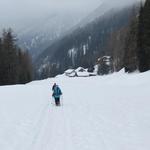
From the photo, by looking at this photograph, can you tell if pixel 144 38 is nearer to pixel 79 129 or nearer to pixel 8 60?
pixel 8 60

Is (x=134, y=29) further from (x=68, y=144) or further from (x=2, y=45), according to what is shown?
(x=68, y=144)

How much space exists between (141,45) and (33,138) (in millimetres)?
42643

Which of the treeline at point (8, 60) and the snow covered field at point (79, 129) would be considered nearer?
the snow covered field at point (79, 129)

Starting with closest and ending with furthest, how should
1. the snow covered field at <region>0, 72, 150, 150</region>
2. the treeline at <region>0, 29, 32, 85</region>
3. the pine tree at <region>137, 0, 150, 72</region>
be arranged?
the snow covered field at <region>0, 72, 150, 150</region> → the pine tree at <region>137, 0, 150, 72</region> → the treeline at <region>0, 29, 32, 85</region>

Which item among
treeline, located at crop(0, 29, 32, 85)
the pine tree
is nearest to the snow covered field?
the pine tree

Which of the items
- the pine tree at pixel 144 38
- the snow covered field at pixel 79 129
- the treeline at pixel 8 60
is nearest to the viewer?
the snow covered field at pixel 79 129

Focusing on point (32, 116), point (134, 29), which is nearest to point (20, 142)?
point (32, 116)

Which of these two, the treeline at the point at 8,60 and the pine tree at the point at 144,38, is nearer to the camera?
the pine tree at the point at 144,38

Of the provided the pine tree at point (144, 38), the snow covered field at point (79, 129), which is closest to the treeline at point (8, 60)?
the pine tree at point (144, 38)

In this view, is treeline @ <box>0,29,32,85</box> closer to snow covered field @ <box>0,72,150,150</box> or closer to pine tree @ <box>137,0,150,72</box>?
pine tree @ <box>137,0,150,72</box>

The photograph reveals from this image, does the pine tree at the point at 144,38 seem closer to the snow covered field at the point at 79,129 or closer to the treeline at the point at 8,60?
the treeline at the point at 8,60

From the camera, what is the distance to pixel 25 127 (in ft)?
50.6

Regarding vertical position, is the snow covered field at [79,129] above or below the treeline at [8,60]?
below

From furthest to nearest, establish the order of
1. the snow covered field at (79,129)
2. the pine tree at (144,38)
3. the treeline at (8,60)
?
the treeline at (8,60) < the pine tree at (144,38) < the snow covered field at (79,129)
